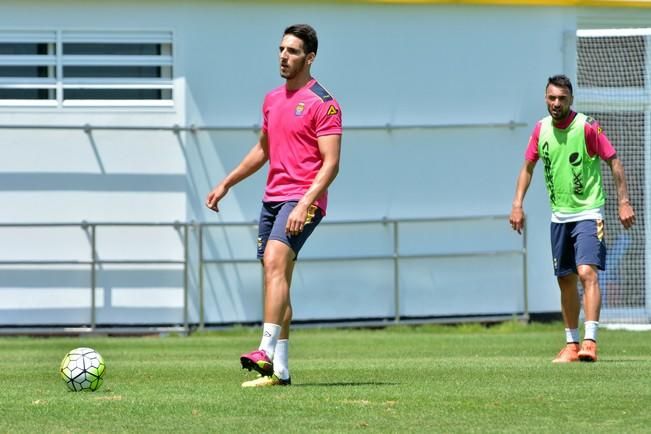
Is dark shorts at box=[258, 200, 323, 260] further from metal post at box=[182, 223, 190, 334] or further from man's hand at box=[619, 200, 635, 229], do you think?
metal post at box=[182, 223, 190, 334]

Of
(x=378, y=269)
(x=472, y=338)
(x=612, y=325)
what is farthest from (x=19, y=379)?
(x=612, y=325)

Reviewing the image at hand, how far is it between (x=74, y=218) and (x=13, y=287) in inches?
44.3

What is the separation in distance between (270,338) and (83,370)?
46.8 inches

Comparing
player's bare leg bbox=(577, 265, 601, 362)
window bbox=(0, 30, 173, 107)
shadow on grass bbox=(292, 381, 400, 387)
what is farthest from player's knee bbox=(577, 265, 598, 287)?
window bbox=(0, 30, 173, 107)

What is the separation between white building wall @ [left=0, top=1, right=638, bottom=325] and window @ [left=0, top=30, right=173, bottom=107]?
164 mm

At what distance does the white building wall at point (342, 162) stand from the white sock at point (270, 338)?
372 inches

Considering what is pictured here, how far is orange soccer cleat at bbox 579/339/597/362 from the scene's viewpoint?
1192cm

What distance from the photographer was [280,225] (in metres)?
9.45

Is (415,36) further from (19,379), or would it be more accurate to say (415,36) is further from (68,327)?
(19,379)

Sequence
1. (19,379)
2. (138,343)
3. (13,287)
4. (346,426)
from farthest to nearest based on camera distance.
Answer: (13,287) < (138,343) < (19,379) < (346,426)

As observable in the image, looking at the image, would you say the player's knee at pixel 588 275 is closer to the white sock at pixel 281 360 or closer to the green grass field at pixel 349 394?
the green grass field at pixel 349 394

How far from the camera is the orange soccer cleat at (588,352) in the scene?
11.9 meters

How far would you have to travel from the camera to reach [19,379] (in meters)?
10.8

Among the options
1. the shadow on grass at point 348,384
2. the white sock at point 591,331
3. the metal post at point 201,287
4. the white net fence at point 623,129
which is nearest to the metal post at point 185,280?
the metal post at point 201,287
